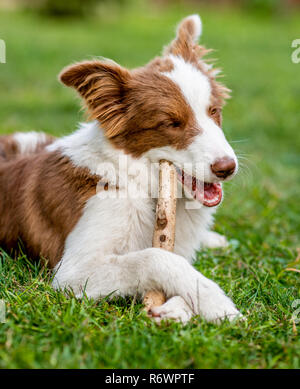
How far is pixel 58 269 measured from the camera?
341 centimetres

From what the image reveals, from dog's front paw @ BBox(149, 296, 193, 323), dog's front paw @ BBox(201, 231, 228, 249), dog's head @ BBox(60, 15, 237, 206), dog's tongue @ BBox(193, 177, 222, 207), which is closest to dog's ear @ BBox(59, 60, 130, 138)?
dog's head @ BBox(60, 15, 237, 206)

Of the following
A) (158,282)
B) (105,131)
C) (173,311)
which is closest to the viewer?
(173,311)

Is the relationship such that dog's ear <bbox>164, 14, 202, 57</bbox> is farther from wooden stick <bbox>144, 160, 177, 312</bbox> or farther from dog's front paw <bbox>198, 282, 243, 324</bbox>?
dog's front paw <bbox>198, 282, 243, 324</bbox>

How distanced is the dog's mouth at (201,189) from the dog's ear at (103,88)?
0.54m

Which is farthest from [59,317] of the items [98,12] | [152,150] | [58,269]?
[98,12]

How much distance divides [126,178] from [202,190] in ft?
1.69

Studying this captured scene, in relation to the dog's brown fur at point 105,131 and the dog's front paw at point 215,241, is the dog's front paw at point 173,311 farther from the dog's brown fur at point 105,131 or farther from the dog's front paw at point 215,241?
the dog's front paw at point 215,241

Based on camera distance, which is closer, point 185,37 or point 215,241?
point 185,37

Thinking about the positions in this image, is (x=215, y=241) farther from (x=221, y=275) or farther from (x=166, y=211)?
(x=166, y=211)

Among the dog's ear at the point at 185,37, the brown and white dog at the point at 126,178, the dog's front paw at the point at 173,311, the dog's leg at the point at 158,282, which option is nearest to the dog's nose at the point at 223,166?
the brown and white dog at the point at 126,178

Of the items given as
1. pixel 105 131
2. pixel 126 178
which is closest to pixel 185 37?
pixel 105 131

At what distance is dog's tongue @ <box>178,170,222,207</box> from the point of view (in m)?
3.41

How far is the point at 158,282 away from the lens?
3.01 m

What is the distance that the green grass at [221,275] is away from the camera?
8.24 ft
